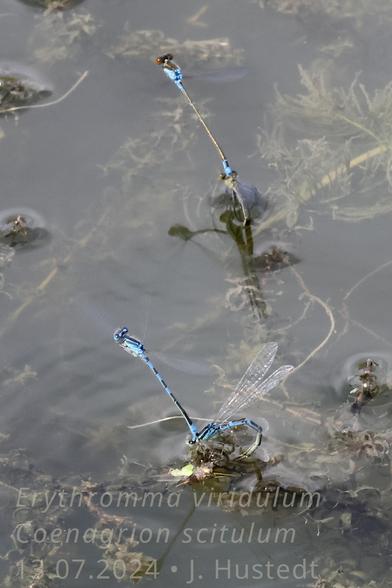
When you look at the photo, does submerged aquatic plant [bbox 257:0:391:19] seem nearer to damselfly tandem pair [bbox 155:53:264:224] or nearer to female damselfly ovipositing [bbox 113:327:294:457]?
damselfly tandem pair [bbox 155:53:264:224]

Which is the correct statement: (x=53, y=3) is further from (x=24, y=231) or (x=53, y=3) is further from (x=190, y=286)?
(x=190, y=286)

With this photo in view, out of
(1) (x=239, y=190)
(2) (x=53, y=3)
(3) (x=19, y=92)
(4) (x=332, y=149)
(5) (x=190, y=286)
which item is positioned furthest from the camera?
(2) (x=53, y=3)

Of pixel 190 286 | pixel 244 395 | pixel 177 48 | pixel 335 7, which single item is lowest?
pixel 244 395

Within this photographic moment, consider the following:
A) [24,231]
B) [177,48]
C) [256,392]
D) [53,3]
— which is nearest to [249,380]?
[256,392]

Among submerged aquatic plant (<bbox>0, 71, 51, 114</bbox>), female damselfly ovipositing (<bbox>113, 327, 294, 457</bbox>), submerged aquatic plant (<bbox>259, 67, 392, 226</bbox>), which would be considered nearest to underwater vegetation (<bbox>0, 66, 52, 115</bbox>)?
submerged aquatic plant (<bbox>0, 71, 51, 114</bbox>)

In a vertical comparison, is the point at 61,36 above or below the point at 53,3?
below

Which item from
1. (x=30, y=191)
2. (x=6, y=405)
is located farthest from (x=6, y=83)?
(x=6, y=405)
